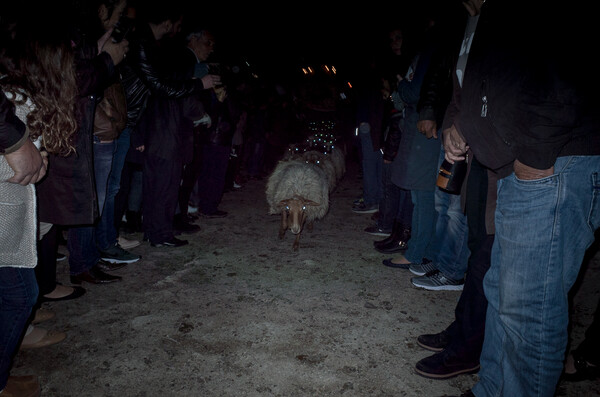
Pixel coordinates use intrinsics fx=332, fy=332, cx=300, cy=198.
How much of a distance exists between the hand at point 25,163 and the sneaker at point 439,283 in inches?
127

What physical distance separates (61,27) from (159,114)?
6.81 feet

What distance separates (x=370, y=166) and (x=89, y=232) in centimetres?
444

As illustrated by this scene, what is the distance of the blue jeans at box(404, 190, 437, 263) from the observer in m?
3.62

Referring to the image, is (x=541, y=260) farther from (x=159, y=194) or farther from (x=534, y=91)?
(x=159, y=194)

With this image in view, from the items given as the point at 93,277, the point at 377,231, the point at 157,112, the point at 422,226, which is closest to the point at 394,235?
the point at 377,231

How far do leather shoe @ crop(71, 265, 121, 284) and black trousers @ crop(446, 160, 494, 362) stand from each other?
10.2ft

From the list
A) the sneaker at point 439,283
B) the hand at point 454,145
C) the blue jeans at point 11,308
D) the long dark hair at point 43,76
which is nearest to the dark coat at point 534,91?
the hand at point 454,145

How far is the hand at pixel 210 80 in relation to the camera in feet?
13.7

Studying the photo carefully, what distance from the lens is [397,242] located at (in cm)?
440

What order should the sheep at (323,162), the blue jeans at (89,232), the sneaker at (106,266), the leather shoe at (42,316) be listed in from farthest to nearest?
the sheep at (323,162) < the sneaker at (106,266) < the blue jeans at (89,232) < the leather shoe at (42,316)

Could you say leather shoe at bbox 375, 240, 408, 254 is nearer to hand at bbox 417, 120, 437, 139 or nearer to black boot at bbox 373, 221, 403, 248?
black boot at bbox 373, 221, 403, 248

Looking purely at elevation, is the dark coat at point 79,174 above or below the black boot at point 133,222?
above

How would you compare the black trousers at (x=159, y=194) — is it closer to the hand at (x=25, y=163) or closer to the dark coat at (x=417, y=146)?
the hand at (x=25, y=163)

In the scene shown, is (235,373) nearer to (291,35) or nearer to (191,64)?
(191,64)
